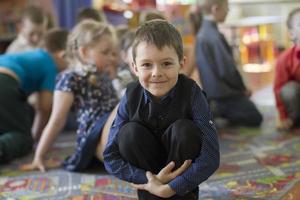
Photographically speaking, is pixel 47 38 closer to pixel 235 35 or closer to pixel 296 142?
pixel 296 142

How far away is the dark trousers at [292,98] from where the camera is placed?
5.98 feet

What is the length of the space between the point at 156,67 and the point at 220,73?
1.06 metres

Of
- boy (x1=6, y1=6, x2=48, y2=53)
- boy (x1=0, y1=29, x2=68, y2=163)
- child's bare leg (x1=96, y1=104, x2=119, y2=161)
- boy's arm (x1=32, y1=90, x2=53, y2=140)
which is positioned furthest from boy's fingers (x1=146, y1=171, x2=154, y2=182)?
boy (x1=6, y1=6, x2=48, y2=53)

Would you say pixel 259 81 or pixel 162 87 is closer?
pixel 162 87

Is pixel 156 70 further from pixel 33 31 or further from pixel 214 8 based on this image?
pixel 33 31

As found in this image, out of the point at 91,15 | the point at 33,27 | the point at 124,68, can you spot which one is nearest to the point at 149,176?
the point at 124,68

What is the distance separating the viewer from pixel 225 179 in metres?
1.25

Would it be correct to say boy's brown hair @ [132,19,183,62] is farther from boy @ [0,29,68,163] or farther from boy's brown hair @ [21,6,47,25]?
boy's brown hair @ [21,6,47,25]

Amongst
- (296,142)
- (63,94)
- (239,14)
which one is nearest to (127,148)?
(63,94)

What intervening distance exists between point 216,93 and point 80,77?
2.53 ft

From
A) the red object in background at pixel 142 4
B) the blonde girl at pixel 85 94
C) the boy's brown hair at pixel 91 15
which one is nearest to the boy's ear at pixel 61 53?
the blonde girl at pixel 85 94

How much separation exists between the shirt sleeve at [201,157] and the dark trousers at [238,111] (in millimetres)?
1061

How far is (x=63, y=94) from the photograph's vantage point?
1381 millimetres

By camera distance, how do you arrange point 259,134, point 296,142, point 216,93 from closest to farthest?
point 296,142 < point 259,134 < point 216,93
